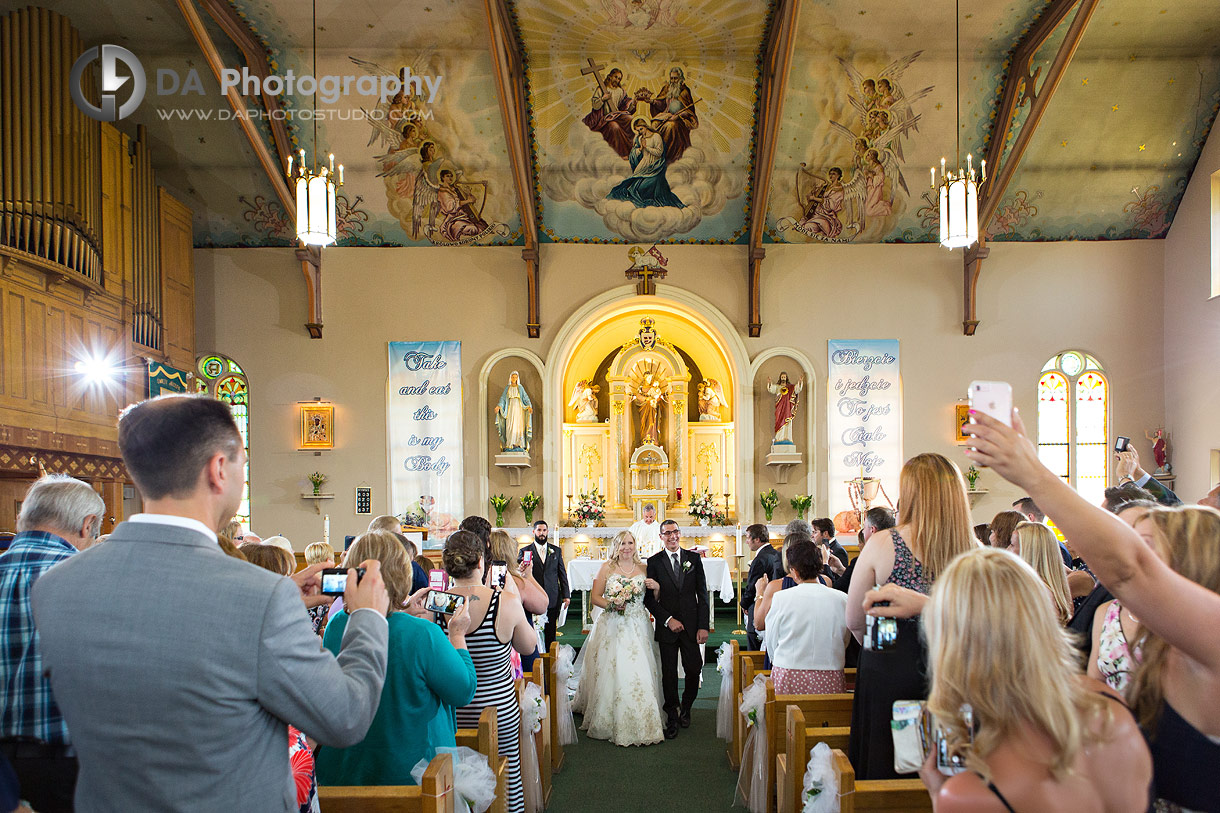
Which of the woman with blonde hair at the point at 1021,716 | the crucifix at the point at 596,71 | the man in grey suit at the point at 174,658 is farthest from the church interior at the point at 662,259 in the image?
the man in grey suit at the point at 174,658

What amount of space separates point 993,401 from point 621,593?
14.8 ft

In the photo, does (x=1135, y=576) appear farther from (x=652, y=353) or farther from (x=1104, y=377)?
(x=1104, y=377)

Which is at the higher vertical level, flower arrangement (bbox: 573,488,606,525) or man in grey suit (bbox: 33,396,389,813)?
man in grey suit (bbox: 33,396,389,813)

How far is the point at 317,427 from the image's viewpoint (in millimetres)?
12219

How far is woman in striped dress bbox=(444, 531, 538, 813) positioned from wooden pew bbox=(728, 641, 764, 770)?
1697mm

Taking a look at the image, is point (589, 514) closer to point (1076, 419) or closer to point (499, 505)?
point (499, 505)

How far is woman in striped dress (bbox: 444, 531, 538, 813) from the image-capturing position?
12.3 ft

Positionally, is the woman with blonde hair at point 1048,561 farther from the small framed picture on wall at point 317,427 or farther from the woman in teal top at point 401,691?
the small framed picture on wall at point 317,427

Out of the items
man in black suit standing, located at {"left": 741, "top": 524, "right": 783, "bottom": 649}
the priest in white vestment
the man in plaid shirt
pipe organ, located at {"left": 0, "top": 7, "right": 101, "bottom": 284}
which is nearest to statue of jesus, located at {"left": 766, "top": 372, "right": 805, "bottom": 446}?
the priest in white vestment

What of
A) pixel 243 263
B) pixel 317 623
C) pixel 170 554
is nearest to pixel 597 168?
pixel 243 263

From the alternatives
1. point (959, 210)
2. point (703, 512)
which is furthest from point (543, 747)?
point (703, 512)

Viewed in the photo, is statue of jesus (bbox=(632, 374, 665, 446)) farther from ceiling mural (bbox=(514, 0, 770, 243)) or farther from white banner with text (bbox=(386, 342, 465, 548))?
white banner with text (bbox=(386, 342, 465, 548))

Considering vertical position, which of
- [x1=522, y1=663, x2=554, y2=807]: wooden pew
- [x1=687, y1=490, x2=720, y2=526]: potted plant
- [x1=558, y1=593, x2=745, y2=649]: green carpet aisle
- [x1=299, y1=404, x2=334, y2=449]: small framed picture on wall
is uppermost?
[x1=299, y1=404, x2=334, y2=449]: small framed picture on wall

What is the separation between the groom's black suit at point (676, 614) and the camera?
6363 millimetres
